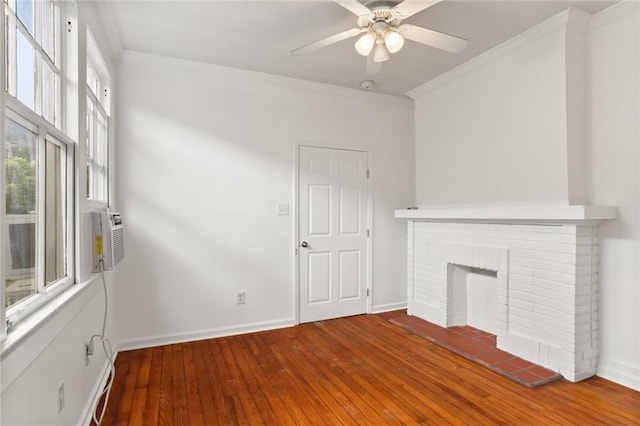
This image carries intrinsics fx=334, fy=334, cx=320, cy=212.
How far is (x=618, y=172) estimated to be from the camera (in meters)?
2.48

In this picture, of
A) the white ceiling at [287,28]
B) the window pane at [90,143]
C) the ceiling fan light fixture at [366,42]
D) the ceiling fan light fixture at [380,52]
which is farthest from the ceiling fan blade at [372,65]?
the window pane at [90,143]

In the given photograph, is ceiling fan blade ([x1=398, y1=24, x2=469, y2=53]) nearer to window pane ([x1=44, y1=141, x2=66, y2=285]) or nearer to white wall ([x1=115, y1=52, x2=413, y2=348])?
white wall ([x1=115, y1=52, x2=413, y2=348])

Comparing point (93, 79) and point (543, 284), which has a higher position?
point (93, 79)

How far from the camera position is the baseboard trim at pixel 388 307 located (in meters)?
4.15

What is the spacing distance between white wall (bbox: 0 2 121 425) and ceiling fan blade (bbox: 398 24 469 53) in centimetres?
203

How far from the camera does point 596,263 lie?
2568 millimetres

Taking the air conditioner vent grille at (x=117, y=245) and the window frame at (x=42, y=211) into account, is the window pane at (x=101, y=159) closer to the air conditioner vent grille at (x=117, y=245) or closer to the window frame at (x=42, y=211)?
the air conditioner vent grille at (x=117, y=245)

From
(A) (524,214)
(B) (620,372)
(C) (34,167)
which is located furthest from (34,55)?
(B) (620,372)

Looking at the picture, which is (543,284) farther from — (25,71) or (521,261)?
(25,71)

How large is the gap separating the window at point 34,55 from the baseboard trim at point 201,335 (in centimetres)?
212

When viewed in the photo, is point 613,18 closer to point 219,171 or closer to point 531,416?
point 531,416

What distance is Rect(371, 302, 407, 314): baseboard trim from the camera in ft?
13.6

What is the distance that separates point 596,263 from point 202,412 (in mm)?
3037

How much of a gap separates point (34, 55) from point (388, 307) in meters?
3.97
